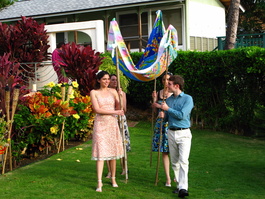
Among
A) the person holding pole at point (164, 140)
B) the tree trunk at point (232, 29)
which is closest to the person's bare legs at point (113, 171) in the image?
the person holding pole at point (164, 140)

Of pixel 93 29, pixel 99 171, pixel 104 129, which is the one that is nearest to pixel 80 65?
pixel 93 29

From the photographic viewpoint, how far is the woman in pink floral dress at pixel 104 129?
22.1 ft

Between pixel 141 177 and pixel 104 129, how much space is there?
1469mm

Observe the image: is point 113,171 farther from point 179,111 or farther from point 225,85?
point 225,85

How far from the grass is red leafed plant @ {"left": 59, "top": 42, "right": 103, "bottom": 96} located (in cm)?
164

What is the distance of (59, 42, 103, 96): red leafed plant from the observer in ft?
38.7

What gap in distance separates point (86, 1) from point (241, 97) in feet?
42.1

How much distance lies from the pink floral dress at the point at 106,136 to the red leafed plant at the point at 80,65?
5046mm

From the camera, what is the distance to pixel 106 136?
6.78 metres

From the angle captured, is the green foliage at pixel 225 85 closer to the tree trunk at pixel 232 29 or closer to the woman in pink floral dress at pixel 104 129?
the tree trunk at pixel 232 29

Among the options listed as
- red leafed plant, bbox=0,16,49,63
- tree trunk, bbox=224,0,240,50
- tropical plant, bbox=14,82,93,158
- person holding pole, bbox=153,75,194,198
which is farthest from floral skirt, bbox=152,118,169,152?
tree trunk, bbox=224,0,240,50

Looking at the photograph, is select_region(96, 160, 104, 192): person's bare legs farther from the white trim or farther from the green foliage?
the white trim

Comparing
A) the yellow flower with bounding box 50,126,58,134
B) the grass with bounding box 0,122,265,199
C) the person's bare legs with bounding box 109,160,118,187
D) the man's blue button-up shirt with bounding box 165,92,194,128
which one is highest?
the man's blue button-up shirt with bounding box 165,92,194,128

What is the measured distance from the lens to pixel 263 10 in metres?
28.3
